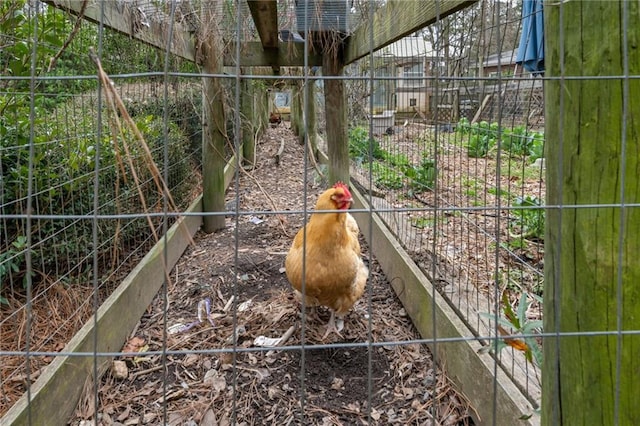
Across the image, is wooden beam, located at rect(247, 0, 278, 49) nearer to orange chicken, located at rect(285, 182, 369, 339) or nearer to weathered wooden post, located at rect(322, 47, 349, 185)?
weathered wooden post, located at rect(322, 47, 349, 185)

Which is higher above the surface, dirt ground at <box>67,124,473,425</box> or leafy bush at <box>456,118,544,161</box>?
leafy bush at <box>456,118,544,161</box>

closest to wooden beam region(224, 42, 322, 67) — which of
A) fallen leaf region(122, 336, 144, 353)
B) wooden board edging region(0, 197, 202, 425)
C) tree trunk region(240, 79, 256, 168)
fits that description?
tree trunk region(240, 79, 256, 168)

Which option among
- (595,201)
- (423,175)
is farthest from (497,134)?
(423,175)

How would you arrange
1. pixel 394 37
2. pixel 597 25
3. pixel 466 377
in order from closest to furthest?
pixel 597 25
pixel 466 377
pixel 394 37

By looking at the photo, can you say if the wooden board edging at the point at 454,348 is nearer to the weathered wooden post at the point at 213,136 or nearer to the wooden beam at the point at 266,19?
the wooden beam at the point at 266,19

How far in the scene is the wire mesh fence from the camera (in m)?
1.19

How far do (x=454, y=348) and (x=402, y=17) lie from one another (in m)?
1.80

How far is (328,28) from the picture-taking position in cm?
414

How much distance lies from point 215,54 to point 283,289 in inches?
104

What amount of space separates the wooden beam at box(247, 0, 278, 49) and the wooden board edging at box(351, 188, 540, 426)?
162cm

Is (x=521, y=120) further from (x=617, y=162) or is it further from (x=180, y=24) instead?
(x=180, y=24)

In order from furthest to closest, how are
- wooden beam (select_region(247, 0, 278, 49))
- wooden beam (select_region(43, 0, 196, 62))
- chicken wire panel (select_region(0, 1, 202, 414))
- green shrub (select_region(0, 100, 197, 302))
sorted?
wooden beam (select_region(247, 0, 278, 49))
green shrub (select_region(0, 100, 197, 302))
wooden beam (select_region(43, 0, 196, 62))
chicken wire panel (select_region(0, 1, 202, 414))

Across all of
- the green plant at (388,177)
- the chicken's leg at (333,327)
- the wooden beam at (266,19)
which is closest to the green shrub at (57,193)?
the wooden beam at (266,19)

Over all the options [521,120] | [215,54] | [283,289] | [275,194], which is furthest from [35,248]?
[275,194]
